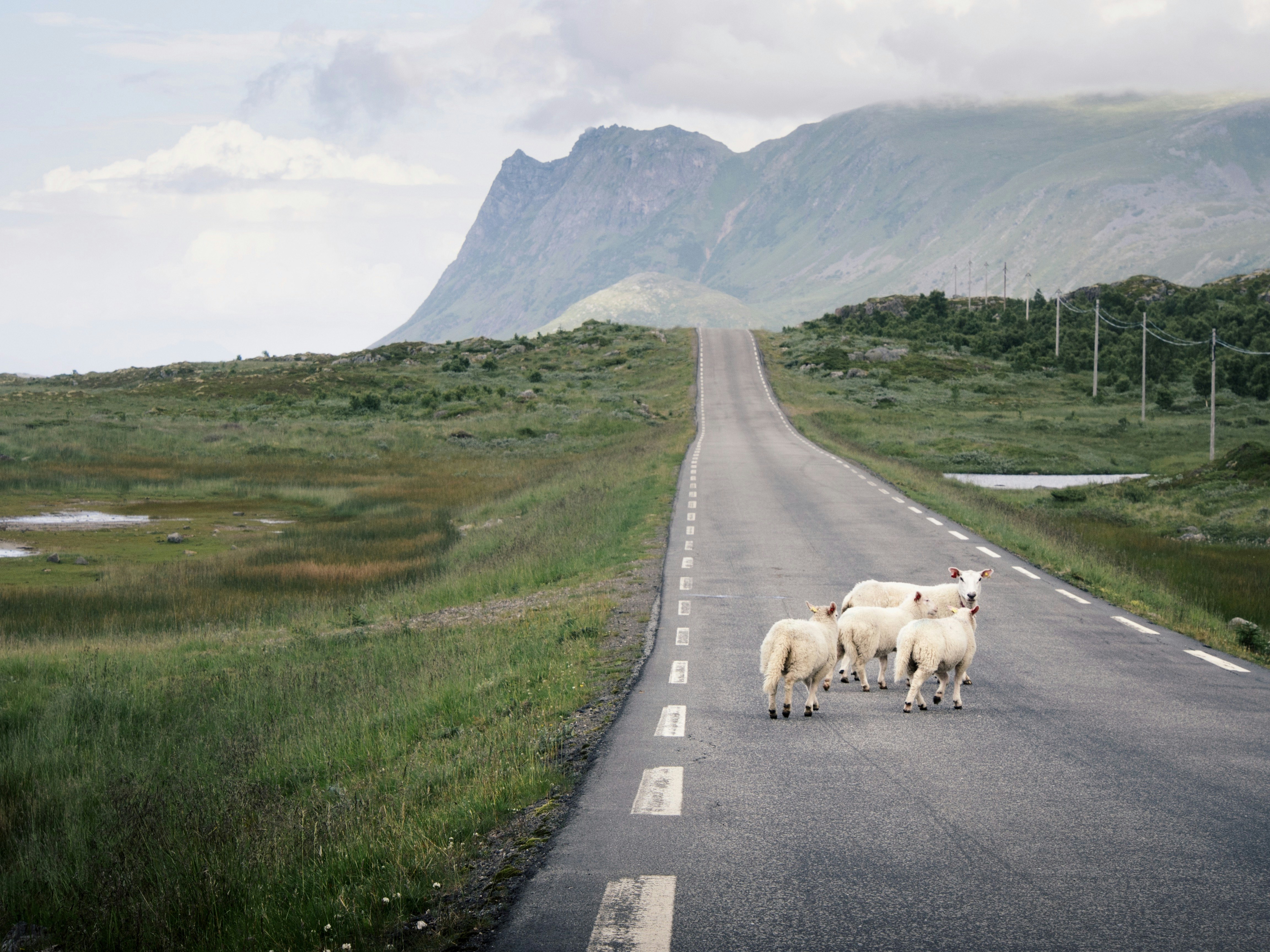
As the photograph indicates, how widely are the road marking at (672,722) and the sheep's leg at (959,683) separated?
7.85 ft

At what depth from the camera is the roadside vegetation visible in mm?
20062

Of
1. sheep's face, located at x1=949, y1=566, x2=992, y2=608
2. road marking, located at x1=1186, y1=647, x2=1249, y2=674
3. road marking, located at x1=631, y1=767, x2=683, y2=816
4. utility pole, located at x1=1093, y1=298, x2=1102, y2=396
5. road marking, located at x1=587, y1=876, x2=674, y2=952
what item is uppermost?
utility pole, located at x1=1093, y1=298, x2=1102, y2=396

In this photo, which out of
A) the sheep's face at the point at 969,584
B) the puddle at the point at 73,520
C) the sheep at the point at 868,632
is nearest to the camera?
the sheep at the point at 868,632

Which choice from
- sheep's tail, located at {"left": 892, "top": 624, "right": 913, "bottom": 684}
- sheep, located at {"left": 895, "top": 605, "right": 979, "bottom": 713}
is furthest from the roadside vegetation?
sheep's tail, located at {"left": 892, "top": 624, "right": 913, "bottom": 684}

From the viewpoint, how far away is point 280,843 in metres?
6.56

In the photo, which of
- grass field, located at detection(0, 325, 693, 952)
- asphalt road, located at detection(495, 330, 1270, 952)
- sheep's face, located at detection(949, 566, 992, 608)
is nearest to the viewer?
asphalt road, located at detection(495, 330, 1270, 952)

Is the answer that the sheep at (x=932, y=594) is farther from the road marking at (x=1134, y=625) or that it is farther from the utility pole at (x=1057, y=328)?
the utility pole at (x=1057, y=328)

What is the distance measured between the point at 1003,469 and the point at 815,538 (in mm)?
32336

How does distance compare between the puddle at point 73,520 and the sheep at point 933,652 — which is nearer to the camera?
the sheep at point 933,652

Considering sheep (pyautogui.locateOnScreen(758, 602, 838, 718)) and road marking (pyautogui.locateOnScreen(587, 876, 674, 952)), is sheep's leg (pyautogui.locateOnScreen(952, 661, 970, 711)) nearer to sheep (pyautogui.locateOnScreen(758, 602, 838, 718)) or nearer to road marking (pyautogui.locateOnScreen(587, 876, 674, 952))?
sheep (pyautogui.locateOnScreen(758, 602, 838, 718))

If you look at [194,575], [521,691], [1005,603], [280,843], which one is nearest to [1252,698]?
[1005,603]

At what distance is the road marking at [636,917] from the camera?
4609 mm

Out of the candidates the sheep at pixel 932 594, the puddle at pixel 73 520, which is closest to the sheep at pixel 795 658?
the sheep at pixel 932 594

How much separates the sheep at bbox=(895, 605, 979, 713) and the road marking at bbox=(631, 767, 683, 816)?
285 centimetres
